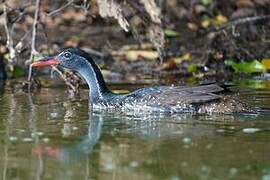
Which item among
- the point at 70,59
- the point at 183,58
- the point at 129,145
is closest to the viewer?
the point at 129,145

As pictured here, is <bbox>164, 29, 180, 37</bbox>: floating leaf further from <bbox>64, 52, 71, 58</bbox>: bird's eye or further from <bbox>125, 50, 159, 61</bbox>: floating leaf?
<bbox>64, 52, 71, 58</bbox>: bird's eye

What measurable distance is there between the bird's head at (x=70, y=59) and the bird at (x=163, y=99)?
0.01 meters

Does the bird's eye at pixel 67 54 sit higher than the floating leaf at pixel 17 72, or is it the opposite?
the floating leaf at pixel 17 72

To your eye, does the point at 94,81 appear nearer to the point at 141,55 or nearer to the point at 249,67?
the point at 249,67

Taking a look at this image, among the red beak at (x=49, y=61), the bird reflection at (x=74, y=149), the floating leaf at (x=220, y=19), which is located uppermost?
the floating leaf at (x=220, y=19)

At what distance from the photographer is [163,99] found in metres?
10.5

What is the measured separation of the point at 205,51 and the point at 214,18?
3118 millimetres

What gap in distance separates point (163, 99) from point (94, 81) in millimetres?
1265

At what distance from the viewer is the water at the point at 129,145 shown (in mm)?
7273

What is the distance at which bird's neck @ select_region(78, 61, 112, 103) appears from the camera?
442 inches

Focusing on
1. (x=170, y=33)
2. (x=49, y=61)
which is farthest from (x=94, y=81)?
(x=170, y=33)

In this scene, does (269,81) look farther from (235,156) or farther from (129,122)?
(235,156)

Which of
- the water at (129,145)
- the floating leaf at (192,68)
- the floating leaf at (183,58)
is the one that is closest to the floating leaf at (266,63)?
the floating leaf at (192,68)

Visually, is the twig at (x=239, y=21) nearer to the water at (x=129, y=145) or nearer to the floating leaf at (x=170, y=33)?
the floating leaf at (x=170, y=33)
